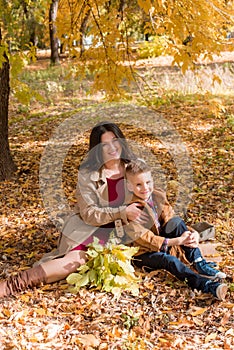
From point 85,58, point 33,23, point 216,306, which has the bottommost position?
point 216,306

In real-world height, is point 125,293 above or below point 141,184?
below

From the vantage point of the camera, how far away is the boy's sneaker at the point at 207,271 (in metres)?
3.17

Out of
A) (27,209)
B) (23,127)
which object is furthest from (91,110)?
(27,209)

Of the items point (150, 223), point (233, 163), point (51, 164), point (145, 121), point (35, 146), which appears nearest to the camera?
point (150, 223)

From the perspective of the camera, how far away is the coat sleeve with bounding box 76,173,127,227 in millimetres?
3334

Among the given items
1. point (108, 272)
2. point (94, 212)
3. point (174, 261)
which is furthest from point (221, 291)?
point (94, 212)

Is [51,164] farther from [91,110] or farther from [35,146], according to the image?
[91,110]

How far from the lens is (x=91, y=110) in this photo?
31.4 ft

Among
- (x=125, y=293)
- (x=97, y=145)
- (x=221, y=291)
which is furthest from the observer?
(x=97, y=145)

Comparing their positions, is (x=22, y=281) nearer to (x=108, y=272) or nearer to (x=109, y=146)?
(x=108, y=272)

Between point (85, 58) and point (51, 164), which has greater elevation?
point (85, 58)

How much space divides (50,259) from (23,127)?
5.59 meters

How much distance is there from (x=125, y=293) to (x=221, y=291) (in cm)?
69

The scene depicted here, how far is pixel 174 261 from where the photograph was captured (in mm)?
3225
